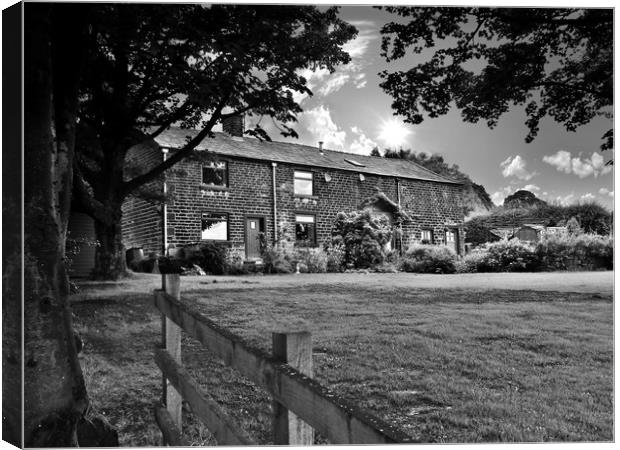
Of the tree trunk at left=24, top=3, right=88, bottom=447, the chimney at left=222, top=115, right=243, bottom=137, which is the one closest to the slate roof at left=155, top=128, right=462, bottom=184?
the chimney at left=222, top=115, right=243, bottom=137

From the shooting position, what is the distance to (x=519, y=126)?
4914 millimetres

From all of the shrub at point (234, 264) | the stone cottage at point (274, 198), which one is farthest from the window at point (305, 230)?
the shrub at point (234, 264)

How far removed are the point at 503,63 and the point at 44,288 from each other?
157 inches

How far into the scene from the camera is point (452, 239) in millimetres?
6688

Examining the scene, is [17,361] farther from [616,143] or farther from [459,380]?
[616,143]

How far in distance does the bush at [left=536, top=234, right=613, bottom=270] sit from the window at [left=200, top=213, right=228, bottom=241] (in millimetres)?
3840

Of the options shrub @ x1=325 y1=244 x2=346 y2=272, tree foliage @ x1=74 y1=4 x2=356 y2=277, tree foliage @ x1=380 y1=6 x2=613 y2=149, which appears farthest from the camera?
shrub @ x1=325 y1=244 x2=346 y2=272

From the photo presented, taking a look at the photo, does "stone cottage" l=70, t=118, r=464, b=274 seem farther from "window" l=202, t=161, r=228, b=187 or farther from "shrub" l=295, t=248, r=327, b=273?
"shrub" l=295, t=248, r=327, b=273

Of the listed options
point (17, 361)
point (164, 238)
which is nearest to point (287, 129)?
point (164, 238)

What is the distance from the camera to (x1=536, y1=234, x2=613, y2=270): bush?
6229 millimetres

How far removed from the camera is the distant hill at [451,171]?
506 cm

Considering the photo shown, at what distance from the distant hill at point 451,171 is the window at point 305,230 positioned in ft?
3.94

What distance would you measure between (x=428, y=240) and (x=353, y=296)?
1.14 metres

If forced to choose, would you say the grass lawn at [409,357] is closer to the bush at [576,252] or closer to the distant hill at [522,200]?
the bush at [576,252]
